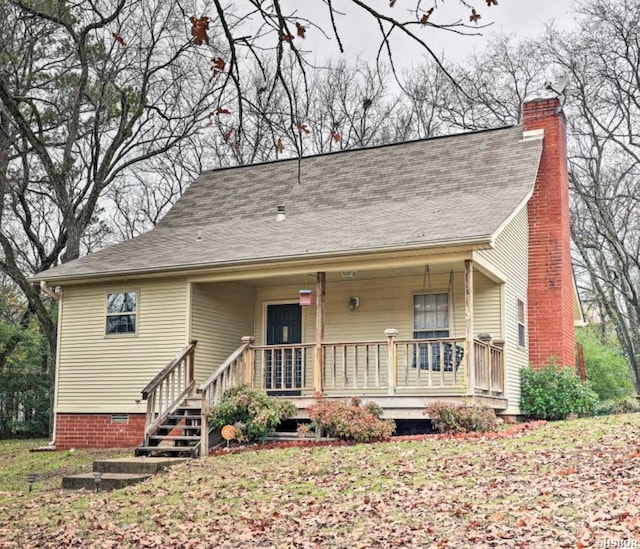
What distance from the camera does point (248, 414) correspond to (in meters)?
13.3

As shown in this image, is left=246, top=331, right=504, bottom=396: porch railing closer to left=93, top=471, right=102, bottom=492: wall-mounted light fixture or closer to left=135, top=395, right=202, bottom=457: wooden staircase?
left=135, top=395, right=202, bottom=457: wooden staircase

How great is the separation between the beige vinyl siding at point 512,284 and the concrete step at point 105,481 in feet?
22.8

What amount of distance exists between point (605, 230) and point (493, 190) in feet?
54.5

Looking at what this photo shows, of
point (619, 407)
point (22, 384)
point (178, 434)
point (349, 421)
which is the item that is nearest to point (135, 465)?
point (178, 434)

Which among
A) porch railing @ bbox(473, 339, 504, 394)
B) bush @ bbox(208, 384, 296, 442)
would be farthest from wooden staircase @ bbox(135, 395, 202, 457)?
porch railing @ bbox(473, 339, 504, 394)

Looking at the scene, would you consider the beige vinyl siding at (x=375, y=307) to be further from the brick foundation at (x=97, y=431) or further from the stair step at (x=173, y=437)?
the stair step at (x=173, y=437)

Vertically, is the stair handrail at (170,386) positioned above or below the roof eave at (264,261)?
below

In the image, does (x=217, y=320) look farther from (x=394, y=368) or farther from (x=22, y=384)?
(x=22, y=384)

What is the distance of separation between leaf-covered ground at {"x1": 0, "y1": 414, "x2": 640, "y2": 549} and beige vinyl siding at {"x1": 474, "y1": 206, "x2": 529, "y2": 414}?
364 cm

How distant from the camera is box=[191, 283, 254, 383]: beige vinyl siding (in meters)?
16.0

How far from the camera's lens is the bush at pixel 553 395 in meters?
15.8

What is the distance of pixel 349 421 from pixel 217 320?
4.71 meters

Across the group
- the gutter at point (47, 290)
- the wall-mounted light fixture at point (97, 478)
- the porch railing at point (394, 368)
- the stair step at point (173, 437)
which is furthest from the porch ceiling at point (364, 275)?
the wall-mounted light fixture at point (97, 478)

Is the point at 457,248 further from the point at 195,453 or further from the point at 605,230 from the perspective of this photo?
the point at 605,230
